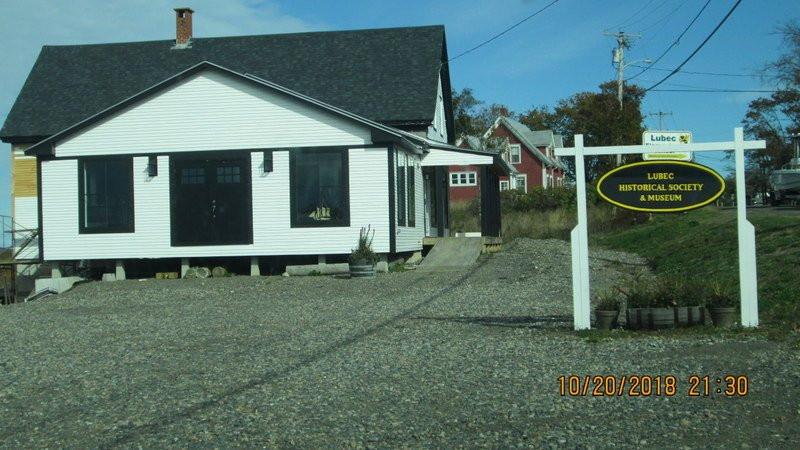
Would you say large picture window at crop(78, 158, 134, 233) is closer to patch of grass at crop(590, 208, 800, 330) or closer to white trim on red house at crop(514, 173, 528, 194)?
patch of grass at crop(590, 208, 800, 330)

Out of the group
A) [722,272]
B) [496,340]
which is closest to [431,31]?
[722,272]

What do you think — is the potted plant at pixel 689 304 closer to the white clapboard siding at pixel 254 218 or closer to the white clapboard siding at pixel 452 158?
the white clapboard siding at pixel 254 218

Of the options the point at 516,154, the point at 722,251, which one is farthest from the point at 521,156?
the point at 722,251

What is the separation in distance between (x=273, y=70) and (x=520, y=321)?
19.0m

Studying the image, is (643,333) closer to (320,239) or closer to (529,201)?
(320,239)

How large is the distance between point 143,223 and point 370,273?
631 centimetres

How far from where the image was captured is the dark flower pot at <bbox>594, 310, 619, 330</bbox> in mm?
10320

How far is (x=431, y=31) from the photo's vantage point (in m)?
29.7

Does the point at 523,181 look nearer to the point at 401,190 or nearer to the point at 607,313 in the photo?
the point at 401,190

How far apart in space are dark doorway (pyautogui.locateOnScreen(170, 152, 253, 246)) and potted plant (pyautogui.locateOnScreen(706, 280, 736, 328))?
→ 13.3 m

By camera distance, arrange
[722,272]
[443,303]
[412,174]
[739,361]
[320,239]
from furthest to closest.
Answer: [412,174]
[320,239]
[722,272]
[443,303]
[739,361]

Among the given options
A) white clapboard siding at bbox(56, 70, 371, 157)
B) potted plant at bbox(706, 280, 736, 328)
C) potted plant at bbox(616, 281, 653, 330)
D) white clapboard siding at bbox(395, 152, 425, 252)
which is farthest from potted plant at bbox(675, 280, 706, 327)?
white clapboard siding at bbox(56, 70, 371, 157)

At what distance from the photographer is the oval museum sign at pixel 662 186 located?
1045cm

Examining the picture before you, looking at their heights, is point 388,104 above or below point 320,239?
above
